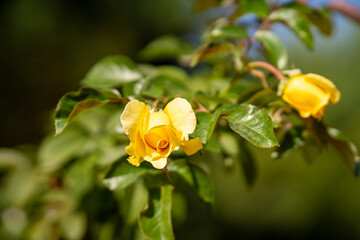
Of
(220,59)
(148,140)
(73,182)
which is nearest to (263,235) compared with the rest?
(220,59)

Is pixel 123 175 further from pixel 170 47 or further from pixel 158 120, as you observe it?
pixel 170 47

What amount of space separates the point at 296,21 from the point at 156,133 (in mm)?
480

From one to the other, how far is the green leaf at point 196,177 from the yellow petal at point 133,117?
21 centimetres

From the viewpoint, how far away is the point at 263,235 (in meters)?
3.11

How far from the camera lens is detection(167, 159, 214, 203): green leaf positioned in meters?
0.60

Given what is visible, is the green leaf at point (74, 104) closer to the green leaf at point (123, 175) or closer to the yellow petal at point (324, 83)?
the green leaf at point (123, 175)

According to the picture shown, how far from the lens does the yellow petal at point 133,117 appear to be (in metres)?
0.43

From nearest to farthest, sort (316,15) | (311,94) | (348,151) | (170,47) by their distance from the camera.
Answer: (311,94) → (348,151) → (316,15) → (170,47)

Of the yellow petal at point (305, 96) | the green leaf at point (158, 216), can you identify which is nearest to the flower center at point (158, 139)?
the green leaf at point (158, 216)

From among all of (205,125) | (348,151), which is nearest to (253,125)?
(205,125)

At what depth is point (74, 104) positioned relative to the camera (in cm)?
53

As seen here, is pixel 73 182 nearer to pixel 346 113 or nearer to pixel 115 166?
pixel 115 166

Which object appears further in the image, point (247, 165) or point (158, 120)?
point (247, 165)

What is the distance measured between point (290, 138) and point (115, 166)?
1.04 feet
